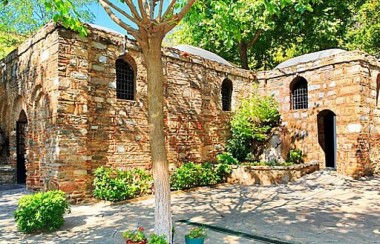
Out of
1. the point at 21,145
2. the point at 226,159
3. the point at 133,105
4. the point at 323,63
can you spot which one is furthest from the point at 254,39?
the point at 21,145

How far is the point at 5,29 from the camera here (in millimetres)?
17047

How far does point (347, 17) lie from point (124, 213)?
1536 cm

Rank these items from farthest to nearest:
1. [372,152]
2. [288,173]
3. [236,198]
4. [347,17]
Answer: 1. [347,17]
2. [372,152]
3. [288,173]
4. [236,198]

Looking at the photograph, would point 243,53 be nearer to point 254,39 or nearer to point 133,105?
point 254,39

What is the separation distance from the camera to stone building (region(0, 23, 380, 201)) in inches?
292

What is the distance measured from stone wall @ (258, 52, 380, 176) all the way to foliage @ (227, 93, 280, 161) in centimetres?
99

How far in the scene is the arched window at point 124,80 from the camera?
8766 millimetres

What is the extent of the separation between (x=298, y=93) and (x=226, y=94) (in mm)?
→ 2757

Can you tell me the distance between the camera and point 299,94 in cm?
1227

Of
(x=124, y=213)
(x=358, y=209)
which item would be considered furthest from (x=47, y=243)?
(x=358, y=209)

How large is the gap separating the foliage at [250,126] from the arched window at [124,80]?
429 cm

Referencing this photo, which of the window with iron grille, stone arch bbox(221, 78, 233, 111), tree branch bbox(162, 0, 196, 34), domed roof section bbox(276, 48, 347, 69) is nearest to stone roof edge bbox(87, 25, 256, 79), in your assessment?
stone arch bbox(221, 78, 233, 111)

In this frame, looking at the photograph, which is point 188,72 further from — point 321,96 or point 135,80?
point 321,96

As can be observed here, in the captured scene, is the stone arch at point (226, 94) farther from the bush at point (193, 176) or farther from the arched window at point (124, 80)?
the arched window at point (124, 80)
